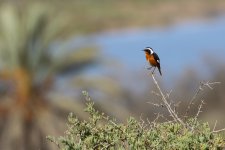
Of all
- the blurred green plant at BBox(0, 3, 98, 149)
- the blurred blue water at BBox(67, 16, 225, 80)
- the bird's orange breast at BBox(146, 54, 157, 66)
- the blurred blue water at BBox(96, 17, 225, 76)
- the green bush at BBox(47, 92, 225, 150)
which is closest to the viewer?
the green bush at BBox(47, 92, 225, 150)

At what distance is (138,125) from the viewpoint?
20.2 ft

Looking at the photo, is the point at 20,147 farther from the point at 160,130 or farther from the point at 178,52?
the point at 178,52

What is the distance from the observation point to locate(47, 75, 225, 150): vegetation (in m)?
5.91

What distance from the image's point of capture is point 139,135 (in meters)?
6.07

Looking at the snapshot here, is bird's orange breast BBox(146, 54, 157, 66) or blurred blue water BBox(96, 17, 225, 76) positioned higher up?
blurred blue water BBox(96, 17, 225, 76)

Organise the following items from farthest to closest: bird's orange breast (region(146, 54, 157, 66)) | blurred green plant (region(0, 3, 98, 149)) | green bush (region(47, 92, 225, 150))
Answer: blurred green plant (region(0, 3, 98, 149))
bird's orange breast (region(146, 54, 157, 66))
green bush (region(47, 92, 225, 150))

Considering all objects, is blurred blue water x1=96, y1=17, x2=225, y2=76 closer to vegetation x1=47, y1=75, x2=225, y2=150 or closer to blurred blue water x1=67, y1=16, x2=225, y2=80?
blurred blue water x1=67, y1=16, x2=225, y2=80

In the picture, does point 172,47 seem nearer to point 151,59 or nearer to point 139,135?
point 151,59

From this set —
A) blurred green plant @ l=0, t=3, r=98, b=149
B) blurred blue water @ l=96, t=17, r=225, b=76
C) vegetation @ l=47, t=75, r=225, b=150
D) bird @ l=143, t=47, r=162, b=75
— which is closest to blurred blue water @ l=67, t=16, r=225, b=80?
blurred blue water @ l=96, t=17, r=225, b=76

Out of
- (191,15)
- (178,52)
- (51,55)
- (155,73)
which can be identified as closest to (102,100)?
(51,55)

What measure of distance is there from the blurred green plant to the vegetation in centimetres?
1392

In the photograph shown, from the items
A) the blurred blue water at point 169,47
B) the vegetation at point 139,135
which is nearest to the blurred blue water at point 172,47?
the blurred blue water at point 169,47

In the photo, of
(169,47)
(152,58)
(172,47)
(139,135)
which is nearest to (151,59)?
(152,58)

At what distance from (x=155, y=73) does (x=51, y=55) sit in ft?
49.4
